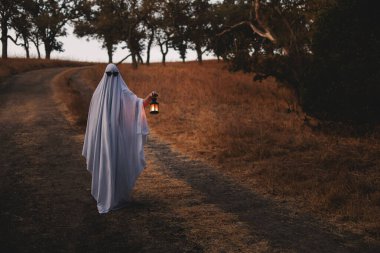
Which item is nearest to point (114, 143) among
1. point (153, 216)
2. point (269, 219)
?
point (153, 216)

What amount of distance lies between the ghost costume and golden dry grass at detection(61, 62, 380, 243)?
236 cm

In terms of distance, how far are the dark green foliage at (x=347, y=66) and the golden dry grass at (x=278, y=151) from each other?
903mm

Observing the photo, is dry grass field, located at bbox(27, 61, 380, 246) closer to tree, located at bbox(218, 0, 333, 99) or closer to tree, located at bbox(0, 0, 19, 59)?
tree, located at bbox(218, 0, 333, 99)

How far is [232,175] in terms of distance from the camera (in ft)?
27.2

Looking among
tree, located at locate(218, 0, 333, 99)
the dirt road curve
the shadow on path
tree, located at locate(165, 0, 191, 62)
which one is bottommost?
the shadow on path

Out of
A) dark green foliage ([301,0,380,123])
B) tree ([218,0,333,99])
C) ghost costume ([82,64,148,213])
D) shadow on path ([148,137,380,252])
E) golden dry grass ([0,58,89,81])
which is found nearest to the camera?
shadow on path ([148,137,380,252])

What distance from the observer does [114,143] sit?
6234 millimetres

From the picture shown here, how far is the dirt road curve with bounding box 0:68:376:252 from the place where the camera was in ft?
16.1

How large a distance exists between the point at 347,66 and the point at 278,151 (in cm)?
271

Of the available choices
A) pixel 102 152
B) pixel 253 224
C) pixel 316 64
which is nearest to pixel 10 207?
pixel 102 152

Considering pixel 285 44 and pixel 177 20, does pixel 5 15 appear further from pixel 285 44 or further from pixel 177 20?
pixel 285 44

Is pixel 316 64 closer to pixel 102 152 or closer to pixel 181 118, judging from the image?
pixel 181 118

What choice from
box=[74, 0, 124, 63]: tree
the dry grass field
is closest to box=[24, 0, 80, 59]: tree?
box=[74, 0, 124, 63]: tree

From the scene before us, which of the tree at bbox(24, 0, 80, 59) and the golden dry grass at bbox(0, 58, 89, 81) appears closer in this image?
the golden dry grass at bbox(0, 58, 89, 81)
